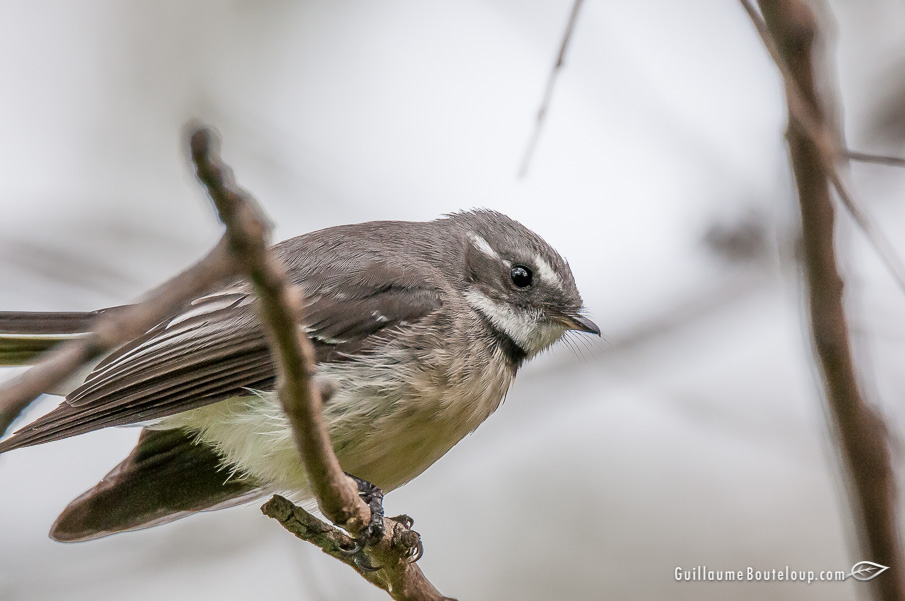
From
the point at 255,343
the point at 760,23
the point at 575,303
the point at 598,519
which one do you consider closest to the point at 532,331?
the point at 575,303

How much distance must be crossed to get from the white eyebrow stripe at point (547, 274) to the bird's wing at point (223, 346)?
29.4 inches

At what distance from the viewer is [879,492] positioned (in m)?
1.86

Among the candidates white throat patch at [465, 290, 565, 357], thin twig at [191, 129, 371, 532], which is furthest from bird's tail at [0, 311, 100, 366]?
white throat patch at [465, 290, 565, 357]

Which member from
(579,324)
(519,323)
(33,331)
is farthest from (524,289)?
(33,331)

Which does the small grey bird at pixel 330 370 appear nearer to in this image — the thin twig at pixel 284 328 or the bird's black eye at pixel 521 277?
the bird's black eye at pixel 521 277

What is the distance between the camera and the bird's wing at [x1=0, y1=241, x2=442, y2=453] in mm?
3855

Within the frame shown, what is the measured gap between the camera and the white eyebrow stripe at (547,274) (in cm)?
488

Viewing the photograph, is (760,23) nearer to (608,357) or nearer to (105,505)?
(608,357)

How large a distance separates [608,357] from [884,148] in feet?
6.78

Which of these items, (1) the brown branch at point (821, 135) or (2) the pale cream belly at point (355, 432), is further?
(2) the pale cream belly at point (355, 432)

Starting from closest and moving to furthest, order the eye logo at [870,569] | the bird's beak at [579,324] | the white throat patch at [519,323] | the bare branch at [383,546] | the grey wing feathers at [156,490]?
the eye logo at [870,569] → the bare branch at [383,546] → the grey wing feathers at [156,490] → the white throat patch at [519,323] → the bird's beak at [579,324]

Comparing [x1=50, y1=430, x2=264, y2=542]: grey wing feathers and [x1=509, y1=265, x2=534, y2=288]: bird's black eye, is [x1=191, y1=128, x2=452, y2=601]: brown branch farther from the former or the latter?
[x1=509, y1=265, x2=534, y2=288]: bird's black eye

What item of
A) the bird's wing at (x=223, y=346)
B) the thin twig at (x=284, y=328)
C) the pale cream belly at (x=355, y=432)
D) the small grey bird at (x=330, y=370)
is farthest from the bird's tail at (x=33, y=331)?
the thin twig at (x=284, y=328)

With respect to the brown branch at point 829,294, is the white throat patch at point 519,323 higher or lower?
higher
